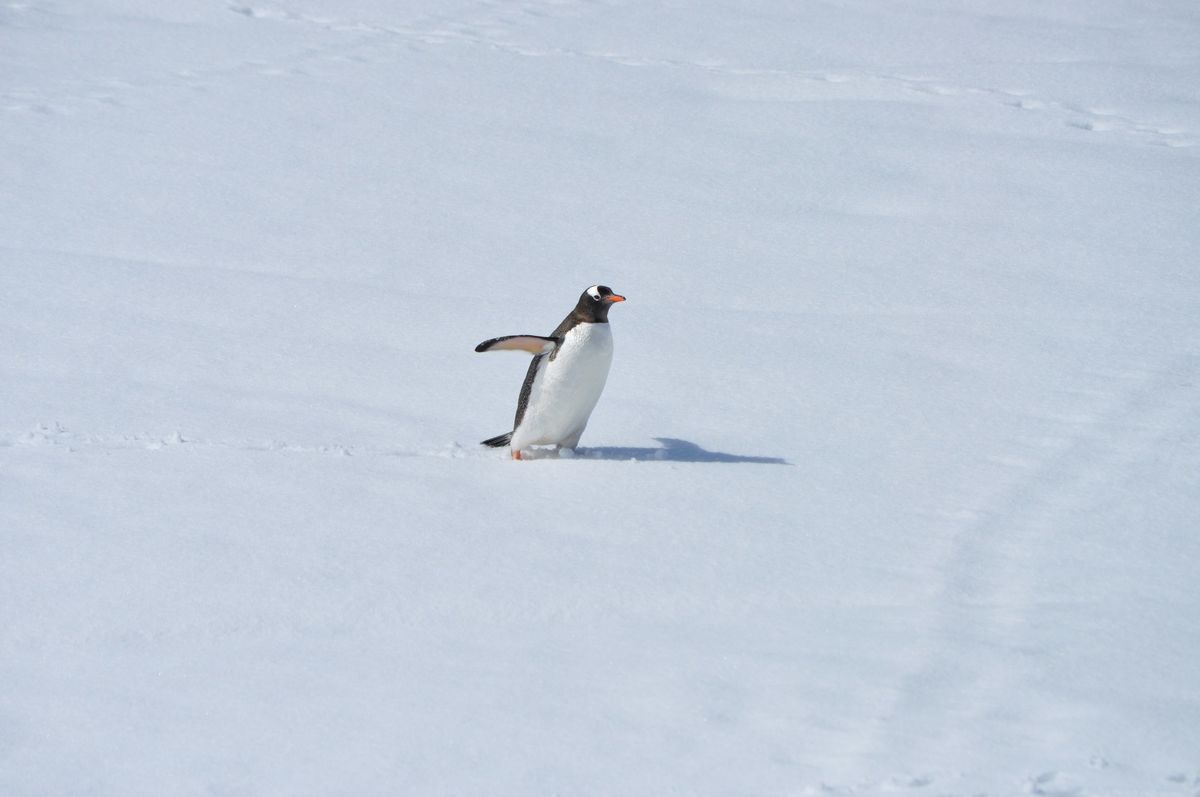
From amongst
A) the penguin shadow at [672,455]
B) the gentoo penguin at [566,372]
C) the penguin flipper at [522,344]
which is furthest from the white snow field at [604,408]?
the penguin flipper at [522,344]

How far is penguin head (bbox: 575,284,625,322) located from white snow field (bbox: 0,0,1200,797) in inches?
16.9

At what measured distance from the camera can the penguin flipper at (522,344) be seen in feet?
12.5

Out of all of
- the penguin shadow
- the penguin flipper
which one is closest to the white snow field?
the penguin shadow

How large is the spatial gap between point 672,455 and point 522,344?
56 centimetres

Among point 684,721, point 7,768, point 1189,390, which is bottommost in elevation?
point 7,768

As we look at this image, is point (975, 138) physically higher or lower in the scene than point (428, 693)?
higher

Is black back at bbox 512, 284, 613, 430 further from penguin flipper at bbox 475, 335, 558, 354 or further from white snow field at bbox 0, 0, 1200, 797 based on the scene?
white snow field at bbox 0, 0, 1200, 797

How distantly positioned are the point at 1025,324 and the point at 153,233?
3.75 m

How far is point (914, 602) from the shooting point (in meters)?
3.03

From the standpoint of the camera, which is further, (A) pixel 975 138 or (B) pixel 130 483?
(A) pixel 975 138

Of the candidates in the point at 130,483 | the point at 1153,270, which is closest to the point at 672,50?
the point at 1153,270

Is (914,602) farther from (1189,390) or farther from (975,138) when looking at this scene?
(975,138)

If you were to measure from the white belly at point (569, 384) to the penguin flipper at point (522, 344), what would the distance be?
40 millimetres

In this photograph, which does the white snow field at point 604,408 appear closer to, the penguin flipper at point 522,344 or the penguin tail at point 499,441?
the penguin tail at point 499,441
